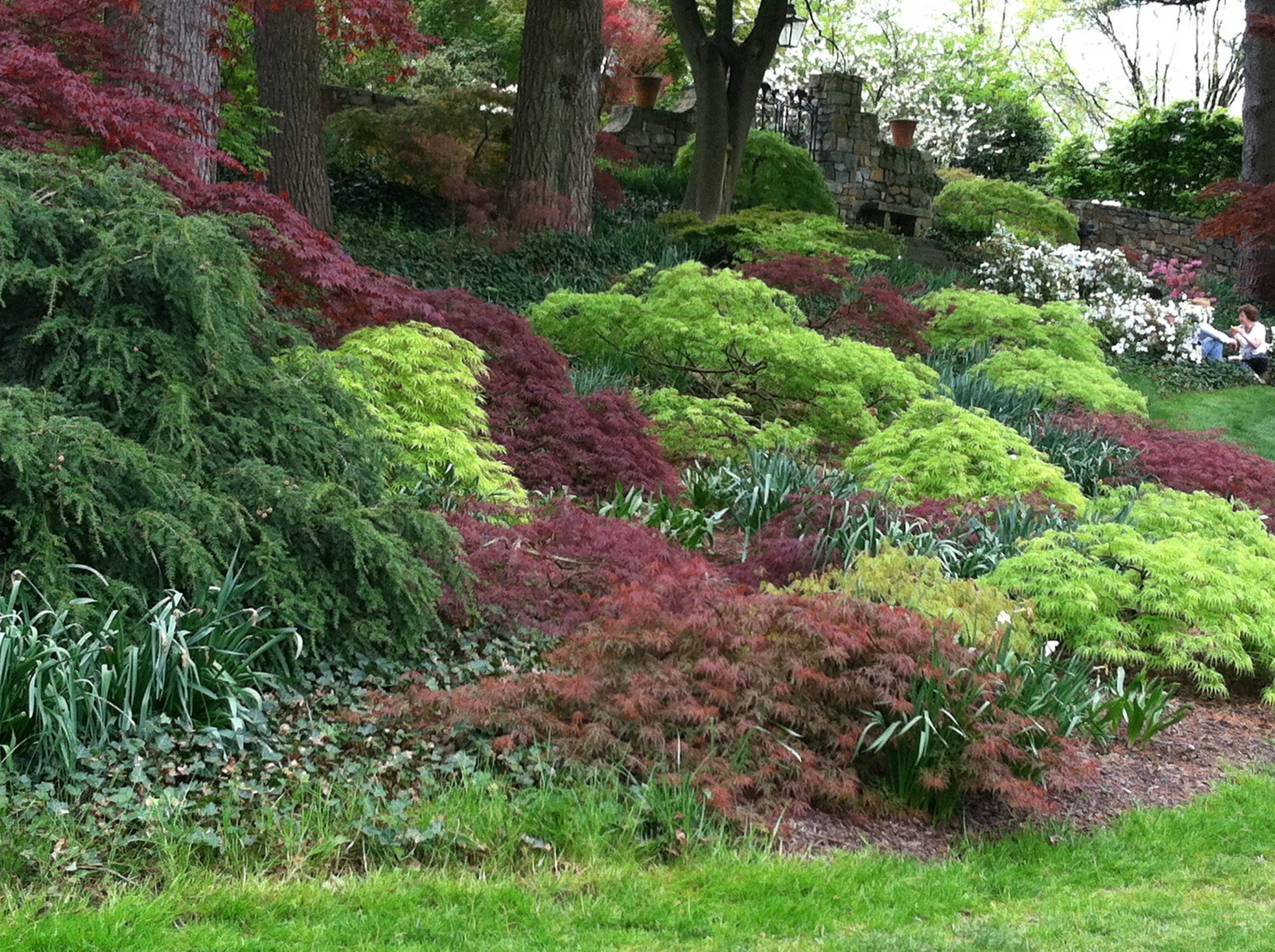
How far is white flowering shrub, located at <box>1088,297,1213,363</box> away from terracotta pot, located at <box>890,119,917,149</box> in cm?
857

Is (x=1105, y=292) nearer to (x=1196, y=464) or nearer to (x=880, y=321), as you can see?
(x=880, y=321)

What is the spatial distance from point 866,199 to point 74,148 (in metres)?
16.8

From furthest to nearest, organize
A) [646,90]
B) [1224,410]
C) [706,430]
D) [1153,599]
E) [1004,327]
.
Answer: [646,90]
[1224,410]
[1004,327]
[706,430]
[1153,599]

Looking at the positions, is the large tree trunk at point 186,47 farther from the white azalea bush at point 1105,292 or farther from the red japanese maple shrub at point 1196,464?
the white azalea bush at point 1105,292

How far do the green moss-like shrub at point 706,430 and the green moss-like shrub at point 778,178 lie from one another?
10.8m

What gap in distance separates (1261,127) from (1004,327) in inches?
423

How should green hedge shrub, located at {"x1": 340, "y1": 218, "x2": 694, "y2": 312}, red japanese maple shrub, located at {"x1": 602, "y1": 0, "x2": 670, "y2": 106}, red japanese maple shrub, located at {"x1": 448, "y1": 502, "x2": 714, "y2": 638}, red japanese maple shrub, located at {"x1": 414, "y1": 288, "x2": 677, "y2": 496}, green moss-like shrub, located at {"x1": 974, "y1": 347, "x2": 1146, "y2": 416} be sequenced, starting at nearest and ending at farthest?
red japanese maple shrub, located at {"x1": 448, "y1": 502, "x2": 714, "y2": 638}, red japanese maple shrub, located at {"x1": 414, "y1": 288, "x2": 677, "y2": 496}, green moss-like shrub, located at {"x1": 974, "y1": 347, "x2": 1146, "y2": 416}, green hedge shrub, located at {"x1": 340, "y1": 218, "x2": 694, "y2": 312}, red japanese maple shrub, located at {"x1": 602, "y1": 0, "x2": 670, "y2": 106}

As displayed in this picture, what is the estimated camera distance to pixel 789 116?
896 inches

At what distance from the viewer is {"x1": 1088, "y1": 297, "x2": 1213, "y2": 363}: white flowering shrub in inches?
699

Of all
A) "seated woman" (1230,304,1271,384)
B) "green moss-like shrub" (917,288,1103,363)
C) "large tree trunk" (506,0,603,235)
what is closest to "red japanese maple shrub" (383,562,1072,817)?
"green moss-like shrub" (917,288,1103,363)

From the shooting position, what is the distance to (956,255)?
830 inches

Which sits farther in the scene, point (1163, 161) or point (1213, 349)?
point (1163, 161)

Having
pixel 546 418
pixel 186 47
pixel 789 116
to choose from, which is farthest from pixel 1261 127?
pixel 186 47

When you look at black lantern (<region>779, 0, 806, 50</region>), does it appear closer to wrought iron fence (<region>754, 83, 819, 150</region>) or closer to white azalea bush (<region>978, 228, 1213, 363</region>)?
white azalea bush (<region>978, 228, 1213, 363</region>)
